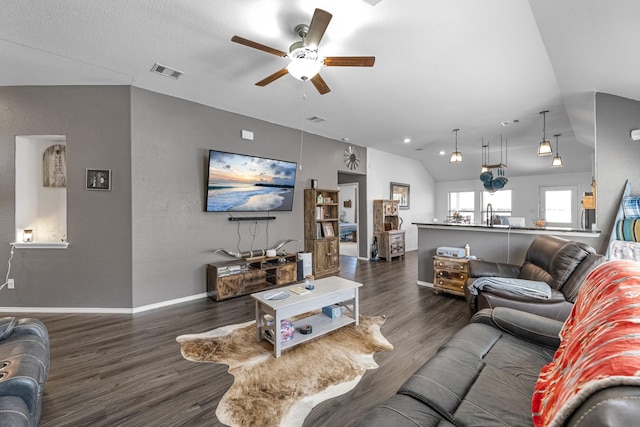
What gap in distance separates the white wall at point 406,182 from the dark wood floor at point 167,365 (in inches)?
148

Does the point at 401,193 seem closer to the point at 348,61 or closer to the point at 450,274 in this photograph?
the point at 450,274

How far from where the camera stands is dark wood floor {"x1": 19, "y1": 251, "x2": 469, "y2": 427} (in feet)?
6.03

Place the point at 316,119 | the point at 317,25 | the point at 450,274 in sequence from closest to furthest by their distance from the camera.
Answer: the point at 317,25 < the point at 450,274 < the point at 316,119

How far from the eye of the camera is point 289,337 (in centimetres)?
257

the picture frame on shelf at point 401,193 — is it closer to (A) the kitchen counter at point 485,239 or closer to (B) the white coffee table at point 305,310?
(A) the kitchen counter at point 485,239

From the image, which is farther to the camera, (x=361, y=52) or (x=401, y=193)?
(x=401, y=193)

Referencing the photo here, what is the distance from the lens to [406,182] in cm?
856

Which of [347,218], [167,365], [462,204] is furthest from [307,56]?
[462,204]

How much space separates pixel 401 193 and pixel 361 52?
6.01 meters

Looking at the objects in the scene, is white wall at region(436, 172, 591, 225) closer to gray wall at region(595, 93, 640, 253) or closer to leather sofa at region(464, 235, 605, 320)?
gray wall at region(595, 93, 640, 253)

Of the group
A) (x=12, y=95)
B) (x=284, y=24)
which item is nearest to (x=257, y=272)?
(x=284, y=24)

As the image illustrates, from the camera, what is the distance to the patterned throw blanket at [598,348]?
740mm

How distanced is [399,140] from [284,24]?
4587 millimetres

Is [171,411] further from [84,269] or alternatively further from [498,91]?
[498,91]
